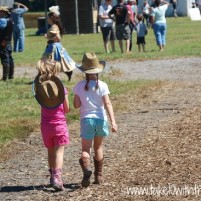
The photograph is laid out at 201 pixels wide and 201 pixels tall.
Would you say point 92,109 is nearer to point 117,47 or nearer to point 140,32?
point 140,32

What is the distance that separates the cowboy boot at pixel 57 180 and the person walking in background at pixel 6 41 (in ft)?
36.2

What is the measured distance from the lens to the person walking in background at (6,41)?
19797 mm

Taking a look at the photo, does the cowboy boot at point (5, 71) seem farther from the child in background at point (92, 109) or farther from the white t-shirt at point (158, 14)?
the child in background at point (92, 109)

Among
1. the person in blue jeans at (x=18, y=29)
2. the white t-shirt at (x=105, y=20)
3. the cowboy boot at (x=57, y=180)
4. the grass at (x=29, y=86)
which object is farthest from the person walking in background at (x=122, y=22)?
the cowboy boot at (x=57, y=180)

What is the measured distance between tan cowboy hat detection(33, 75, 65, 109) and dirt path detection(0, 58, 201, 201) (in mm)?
859

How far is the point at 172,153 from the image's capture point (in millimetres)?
10391

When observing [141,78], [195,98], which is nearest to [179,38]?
[141,78]

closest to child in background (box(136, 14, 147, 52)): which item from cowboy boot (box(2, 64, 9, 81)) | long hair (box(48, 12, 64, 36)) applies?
cowboy boot (box(2, 64, 9, 81))

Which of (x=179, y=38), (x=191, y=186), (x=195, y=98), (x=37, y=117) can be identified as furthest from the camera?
(x=179, y=38)

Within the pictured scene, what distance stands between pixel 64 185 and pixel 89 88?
103cm

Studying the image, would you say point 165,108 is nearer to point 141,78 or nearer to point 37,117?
point 37,117

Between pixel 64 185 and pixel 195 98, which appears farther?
pixel 195 98

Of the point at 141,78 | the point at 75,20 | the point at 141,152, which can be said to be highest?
the point at 141,152

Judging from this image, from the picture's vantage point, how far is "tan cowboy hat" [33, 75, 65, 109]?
9062 mm
